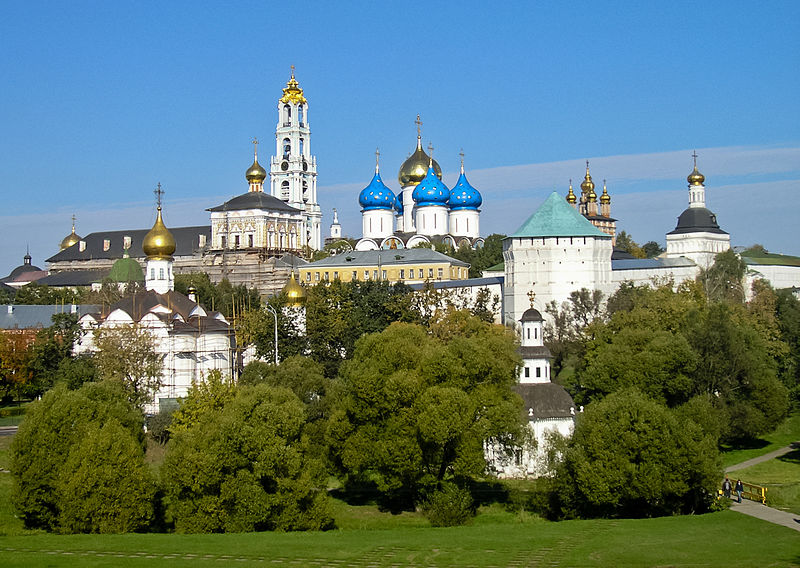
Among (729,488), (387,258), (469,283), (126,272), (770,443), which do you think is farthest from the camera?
(387,258)

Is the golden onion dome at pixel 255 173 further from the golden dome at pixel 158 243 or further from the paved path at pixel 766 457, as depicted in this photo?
the paved path at pixel 766 457

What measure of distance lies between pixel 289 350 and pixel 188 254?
3939cm

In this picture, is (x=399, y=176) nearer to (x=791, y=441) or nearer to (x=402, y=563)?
(x=791, y=441)

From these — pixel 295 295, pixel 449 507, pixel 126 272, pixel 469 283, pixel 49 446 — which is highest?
pixel 126 272

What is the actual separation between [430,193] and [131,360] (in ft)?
124

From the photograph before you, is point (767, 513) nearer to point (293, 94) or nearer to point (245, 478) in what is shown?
point (245, 478)

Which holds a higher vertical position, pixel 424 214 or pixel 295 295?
pixel 424 214

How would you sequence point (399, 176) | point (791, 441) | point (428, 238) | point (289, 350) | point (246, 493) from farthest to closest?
point (399, 176), point (428, 238), point (289, 350), point (791, 441), point (246, 493)

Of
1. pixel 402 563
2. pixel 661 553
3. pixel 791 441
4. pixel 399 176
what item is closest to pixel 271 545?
pixel 402 563

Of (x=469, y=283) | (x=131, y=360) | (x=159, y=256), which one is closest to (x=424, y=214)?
(x=469, y=283)

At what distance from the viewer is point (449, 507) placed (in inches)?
1000

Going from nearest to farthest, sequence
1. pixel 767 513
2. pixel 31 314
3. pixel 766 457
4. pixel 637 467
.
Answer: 1. pixel 767 513
2. pixel 637 467
3. pixel 766 457
4. pixel 31 314

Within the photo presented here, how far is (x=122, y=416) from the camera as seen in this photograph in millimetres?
27062

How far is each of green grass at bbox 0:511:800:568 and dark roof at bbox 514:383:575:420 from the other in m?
8.19
